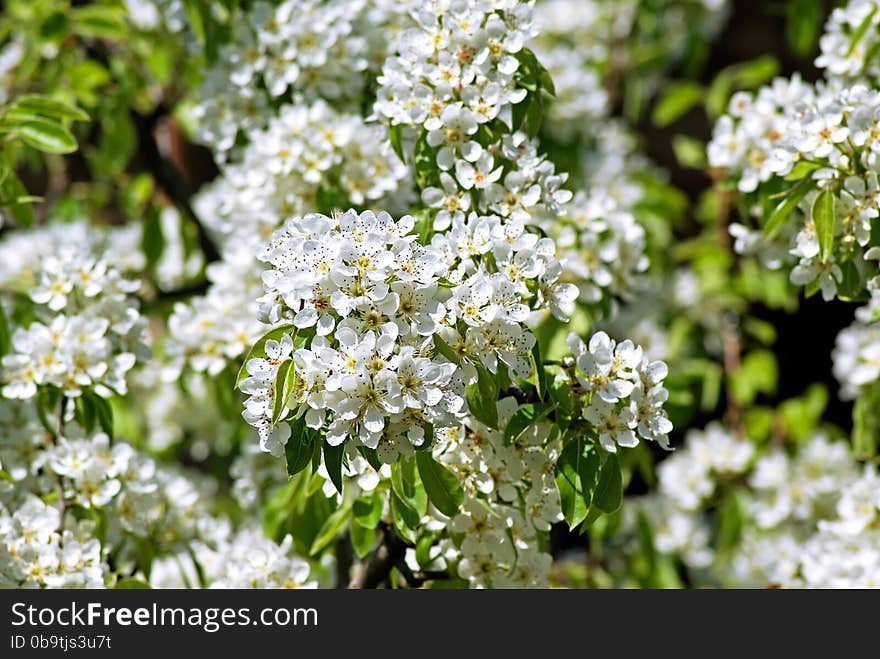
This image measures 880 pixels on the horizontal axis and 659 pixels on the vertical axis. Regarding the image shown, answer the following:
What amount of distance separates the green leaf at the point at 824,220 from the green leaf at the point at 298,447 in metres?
1.10

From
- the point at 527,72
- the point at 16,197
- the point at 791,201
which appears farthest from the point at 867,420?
the point at 16,197

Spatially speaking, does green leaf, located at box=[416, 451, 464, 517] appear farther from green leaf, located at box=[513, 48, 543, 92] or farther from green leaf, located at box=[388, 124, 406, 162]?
green leaf, located at box=[513, 48, 543, 92]

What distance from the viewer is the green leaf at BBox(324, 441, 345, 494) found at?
178cm

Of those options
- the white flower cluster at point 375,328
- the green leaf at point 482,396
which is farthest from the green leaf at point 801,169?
the green leaf at point 482,396

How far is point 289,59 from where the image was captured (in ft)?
9.40

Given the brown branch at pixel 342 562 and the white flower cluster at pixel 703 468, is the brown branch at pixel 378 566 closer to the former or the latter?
the brown branch at pixel 342 562

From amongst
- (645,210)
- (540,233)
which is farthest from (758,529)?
(540,233)

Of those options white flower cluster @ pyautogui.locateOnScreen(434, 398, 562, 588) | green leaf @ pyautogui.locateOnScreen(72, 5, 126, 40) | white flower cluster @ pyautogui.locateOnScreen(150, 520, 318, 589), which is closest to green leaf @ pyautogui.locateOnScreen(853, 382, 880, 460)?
white flower cluster @ pyautogui.locateOnScreen(434, 398, 562, 588)

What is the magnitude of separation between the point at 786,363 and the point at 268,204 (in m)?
3.38

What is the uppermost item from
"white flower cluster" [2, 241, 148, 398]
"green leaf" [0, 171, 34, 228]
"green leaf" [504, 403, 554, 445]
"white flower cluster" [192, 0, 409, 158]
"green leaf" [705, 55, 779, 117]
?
"green leaf" [705, 55, 779, 117]

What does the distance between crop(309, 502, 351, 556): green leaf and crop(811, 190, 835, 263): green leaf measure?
44.5 inches

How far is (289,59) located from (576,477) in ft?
4.84

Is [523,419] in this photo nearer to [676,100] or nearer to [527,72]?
[527,72]
